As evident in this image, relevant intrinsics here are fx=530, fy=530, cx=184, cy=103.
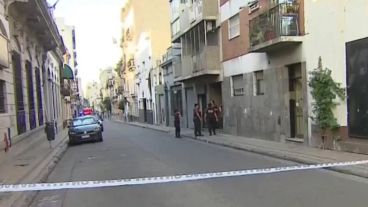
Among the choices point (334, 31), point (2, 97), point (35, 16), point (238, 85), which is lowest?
point (2, 97)

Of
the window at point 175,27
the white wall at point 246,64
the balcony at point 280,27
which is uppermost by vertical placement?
the window at point 175,27

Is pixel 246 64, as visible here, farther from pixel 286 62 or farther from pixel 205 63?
pixel 205 63

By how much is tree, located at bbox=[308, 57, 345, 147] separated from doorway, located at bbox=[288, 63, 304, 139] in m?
2.21

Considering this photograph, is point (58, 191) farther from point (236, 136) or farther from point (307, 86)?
point (236, 136)

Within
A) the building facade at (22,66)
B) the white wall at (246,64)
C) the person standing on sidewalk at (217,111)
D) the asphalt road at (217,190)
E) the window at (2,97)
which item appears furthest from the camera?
the person standing on sidewalk at (217,111)

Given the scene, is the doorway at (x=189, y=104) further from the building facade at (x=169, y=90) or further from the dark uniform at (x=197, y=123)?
the dark uniform at (x=197, y=123)

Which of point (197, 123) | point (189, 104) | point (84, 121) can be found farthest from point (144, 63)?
point (197, 123)

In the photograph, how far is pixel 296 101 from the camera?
19891 mm

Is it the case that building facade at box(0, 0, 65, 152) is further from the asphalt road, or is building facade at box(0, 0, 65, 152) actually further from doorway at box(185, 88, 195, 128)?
doorway at box(185, 88, 195, 128)

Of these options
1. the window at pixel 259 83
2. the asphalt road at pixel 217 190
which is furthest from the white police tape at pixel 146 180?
the window at pixel 259 83

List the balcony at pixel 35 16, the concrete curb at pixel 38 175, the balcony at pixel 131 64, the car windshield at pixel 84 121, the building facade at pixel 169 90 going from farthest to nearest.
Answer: the balcony at pixel 131 64, the building facade at pixel 169 90, the car windshield at pixel 84 121, the balcony at pixel 35 16, the concrete curb at pixel 38 175

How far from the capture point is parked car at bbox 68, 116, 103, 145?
27.8m

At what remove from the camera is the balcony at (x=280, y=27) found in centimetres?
1862

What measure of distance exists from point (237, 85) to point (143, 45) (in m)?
38.0
